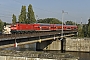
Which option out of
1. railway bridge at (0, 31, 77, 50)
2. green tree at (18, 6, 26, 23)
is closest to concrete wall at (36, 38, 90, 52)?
railway bridge at (0, 31, 77, 50)

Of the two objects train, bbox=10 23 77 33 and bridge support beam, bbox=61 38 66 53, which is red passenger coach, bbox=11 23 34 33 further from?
bridge support beam, bbox=61 38 66 53

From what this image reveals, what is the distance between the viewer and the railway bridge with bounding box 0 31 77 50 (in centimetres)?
4047

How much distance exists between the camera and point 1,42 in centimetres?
3888

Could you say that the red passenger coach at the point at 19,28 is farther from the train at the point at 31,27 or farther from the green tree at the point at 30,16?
the green tree at the point at 30,16

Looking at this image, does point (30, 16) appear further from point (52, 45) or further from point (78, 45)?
point (78, 45)

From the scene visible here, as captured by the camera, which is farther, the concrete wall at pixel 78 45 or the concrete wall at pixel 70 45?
the concrete wall at pixel 70 45

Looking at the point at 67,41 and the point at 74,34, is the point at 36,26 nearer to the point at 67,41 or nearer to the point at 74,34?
the point at 67,41

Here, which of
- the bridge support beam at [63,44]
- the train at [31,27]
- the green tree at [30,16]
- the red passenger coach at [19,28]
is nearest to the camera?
the red passenger coach at [19,28]

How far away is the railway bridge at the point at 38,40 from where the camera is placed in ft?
133

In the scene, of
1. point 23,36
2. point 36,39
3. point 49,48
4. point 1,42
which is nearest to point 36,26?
point 49,48

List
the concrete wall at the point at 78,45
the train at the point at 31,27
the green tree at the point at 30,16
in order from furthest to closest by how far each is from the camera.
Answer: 1. the green tree at the point at 30,16
2. the concrete wall at the point at 78,45
3. the train at the point at 31,27

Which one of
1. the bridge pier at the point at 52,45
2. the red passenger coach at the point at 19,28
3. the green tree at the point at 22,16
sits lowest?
the bridge pier at the point at 52,45

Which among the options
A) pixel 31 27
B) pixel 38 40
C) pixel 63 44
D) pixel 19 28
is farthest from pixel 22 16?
pixel 38 40

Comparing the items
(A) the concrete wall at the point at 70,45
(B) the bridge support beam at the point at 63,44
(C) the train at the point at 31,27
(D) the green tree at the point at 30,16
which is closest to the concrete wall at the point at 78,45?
(A) the concrete wall at the point at 70,45
